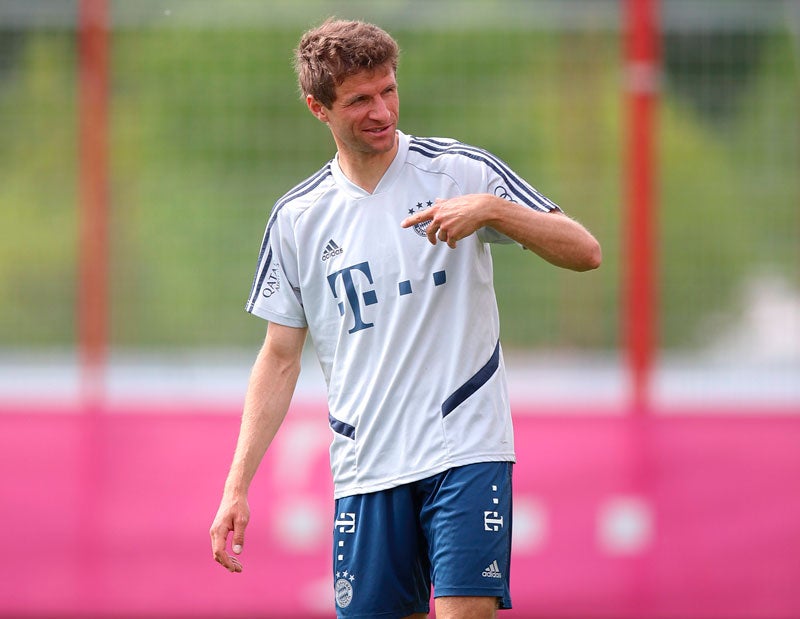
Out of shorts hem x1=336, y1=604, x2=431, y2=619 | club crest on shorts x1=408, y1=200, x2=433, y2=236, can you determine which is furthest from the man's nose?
shorts hem x1=336, y1=604, x2=431, y2=619

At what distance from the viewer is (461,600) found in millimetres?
3803

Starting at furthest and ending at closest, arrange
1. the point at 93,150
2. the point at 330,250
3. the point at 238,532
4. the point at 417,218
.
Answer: the point at 93,150, the point at 330,250, the point at 238,532, the point at 417,218

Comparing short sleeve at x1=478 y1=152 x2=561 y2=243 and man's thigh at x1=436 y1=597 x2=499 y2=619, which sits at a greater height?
short sleeve at x1=478 y1=152 x2=561 y2=243

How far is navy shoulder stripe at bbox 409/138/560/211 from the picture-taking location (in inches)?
153

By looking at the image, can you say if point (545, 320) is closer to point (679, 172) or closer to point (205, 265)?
point (679, 172)

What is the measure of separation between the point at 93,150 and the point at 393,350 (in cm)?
343

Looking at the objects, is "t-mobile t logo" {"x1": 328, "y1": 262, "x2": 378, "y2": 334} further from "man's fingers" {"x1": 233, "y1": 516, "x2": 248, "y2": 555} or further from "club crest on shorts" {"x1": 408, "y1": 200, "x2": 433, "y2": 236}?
"man's fingers" {"x1": 233, "y1": 516, "x2": 248, "y2": 555}

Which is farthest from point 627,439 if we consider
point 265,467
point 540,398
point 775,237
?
point 265,467

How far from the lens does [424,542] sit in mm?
4027

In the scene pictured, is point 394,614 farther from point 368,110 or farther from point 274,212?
point 368,110

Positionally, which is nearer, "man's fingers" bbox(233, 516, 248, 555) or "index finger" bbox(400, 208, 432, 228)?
"index finger" bbox(400, 208, 432, 228)

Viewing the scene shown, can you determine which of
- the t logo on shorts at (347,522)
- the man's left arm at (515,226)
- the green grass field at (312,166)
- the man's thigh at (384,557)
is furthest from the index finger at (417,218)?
the green grass field at (312,166)

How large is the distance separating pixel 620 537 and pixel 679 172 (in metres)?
1.90

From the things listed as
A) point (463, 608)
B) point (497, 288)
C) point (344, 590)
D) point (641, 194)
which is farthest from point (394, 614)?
point (641, 194)
